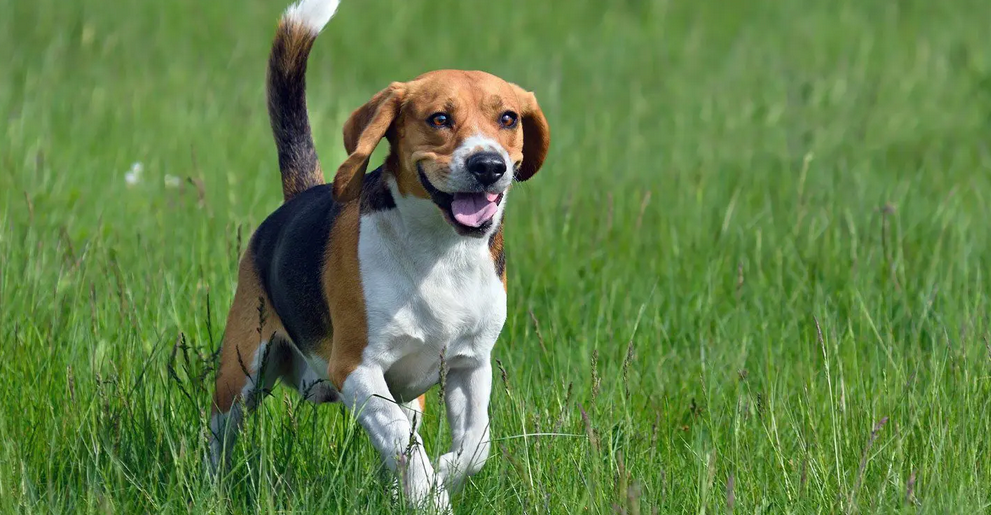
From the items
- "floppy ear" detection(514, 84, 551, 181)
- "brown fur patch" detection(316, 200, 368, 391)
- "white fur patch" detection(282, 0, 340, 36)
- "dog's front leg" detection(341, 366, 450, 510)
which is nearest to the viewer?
"dog's front leg" detection(341, 366, 450, 510)

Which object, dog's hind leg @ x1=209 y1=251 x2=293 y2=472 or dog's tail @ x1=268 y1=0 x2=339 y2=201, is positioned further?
dog's tail @ x1=268 y1=0 x2=339 y2=201

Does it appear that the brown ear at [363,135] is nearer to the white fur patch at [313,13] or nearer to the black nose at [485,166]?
the black nose at [485,166]

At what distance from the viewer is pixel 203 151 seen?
7.59m

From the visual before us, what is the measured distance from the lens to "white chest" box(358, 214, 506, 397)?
147 inches

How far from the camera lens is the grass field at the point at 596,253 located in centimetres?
364

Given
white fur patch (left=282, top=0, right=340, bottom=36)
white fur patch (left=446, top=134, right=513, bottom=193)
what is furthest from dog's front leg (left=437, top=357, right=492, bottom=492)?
white fur patch (left=282, top=0, right=340, bottom=36)

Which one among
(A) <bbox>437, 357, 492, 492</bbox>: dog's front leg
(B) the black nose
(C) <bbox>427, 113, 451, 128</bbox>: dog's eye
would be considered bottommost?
(A) <bbox>437, 357, 492, 492</bbox>: dog's front leg

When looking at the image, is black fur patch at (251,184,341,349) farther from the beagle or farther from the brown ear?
the brown ear

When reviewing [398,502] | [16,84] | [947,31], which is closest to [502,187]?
[398,502]

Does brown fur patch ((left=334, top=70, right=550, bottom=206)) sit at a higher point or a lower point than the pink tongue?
higher

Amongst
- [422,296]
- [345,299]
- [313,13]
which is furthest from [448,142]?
[313,13]

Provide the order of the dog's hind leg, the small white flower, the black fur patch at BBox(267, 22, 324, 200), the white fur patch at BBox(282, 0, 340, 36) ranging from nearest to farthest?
1. the dog's hind leg
2. the white fur patch at BBox(282, 0, 340, 36)
3. the black fur patch at BBox(267, 22, 324, 200)
4. the small white flower

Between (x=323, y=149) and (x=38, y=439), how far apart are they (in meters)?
4.06

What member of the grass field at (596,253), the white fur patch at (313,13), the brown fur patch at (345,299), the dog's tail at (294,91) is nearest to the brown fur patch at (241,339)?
the grass field at (596,253)
